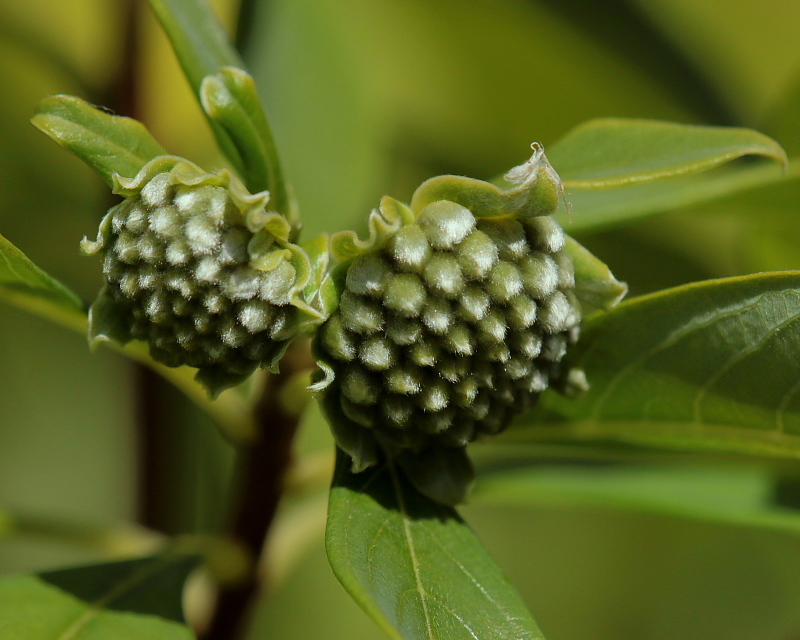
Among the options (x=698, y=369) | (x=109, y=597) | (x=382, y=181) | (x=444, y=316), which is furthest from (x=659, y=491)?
(x=382, y=181)

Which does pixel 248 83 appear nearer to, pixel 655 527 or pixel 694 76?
pixel 694 76

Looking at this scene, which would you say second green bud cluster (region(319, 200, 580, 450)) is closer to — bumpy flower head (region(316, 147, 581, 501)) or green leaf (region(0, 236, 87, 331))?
bumpy flower head (region(316, 147, 581, 501))

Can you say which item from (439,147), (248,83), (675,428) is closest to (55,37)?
(439,147)

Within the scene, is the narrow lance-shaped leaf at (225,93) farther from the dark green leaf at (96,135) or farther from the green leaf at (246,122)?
the dark green leaf at (96,135)

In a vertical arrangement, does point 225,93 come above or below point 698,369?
above

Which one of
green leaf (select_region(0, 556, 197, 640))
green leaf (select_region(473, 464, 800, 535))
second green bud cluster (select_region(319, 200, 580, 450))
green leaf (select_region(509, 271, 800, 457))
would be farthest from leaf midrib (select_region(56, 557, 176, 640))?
green leaf (select_region(509, 271, 800, 457))

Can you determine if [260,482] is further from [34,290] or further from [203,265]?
[203,265]
